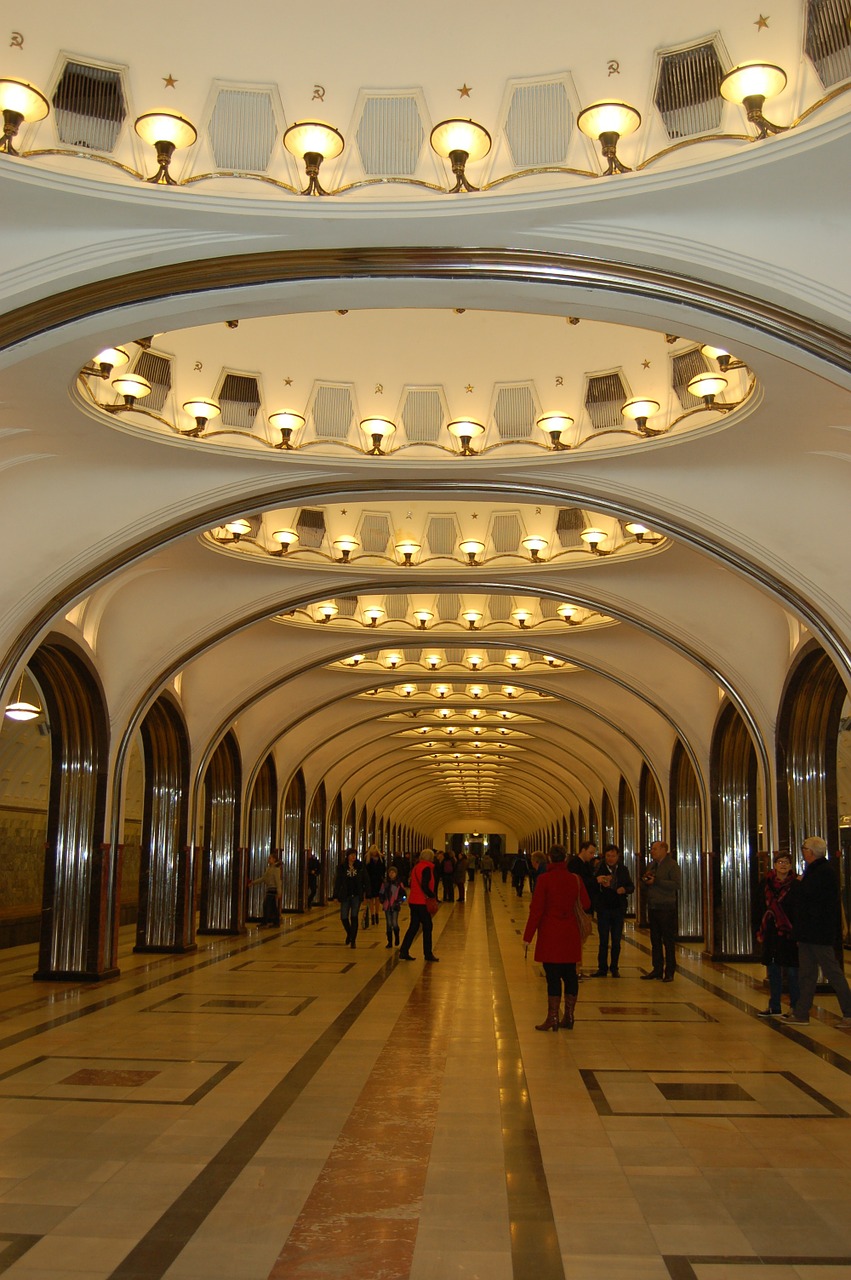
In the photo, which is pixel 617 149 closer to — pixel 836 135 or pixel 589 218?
pixel 589 218

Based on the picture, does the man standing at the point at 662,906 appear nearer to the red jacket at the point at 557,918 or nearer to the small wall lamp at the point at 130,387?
the red jacket at the point at 557,918

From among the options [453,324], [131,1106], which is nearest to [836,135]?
[453,324]

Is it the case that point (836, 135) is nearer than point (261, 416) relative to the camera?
Yes

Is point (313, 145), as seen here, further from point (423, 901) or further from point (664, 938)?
point (423, 901)

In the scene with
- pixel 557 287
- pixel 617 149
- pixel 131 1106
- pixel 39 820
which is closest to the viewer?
pixel 617 149

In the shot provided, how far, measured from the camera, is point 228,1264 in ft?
14.4

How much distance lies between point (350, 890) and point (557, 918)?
786 cm

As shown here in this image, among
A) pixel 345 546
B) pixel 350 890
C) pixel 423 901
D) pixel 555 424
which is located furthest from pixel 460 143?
pixel 350 890

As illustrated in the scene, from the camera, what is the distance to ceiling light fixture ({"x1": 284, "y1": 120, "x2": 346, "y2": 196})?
5.61 m

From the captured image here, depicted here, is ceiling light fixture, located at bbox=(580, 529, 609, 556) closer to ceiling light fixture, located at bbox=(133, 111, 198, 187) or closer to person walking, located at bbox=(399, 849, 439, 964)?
person walking, located at bbox=(399, 849, 439, 964)

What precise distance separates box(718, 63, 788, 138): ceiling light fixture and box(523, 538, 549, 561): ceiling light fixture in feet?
25.6

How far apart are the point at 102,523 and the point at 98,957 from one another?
18.5 ft

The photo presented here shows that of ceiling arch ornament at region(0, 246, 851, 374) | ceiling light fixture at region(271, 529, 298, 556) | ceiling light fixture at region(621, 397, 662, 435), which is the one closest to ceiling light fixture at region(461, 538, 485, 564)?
ceiling light fixture at region(271, 529, 298, 556)

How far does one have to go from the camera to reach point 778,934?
10172 millimetres
